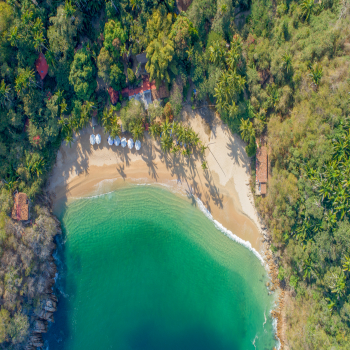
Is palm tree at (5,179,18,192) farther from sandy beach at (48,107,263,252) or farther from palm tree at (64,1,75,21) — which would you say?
palm tree at (64,1,75,21)

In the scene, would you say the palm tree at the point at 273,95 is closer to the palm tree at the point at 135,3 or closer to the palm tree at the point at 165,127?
the palm tree at the point at 165,127

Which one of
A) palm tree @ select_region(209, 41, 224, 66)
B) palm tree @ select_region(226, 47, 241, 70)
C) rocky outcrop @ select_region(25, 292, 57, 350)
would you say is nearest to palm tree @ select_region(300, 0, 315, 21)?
palm tree @ select_region(226, 47, 241, 70)

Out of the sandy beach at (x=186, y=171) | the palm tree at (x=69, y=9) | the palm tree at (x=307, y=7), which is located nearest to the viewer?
the palm tree at (x=307, y=7)

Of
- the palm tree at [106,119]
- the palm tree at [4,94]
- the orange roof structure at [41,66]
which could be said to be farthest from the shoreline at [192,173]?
the orange roof structure at [41,66]

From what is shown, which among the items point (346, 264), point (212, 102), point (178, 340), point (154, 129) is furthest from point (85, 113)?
point (346, 264)

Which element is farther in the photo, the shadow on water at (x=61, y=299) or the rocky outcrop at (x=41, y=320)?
the shadow on water at (x=61, y=299)

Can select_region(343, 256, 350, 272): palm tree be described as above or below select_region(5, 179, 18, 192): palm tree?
below
